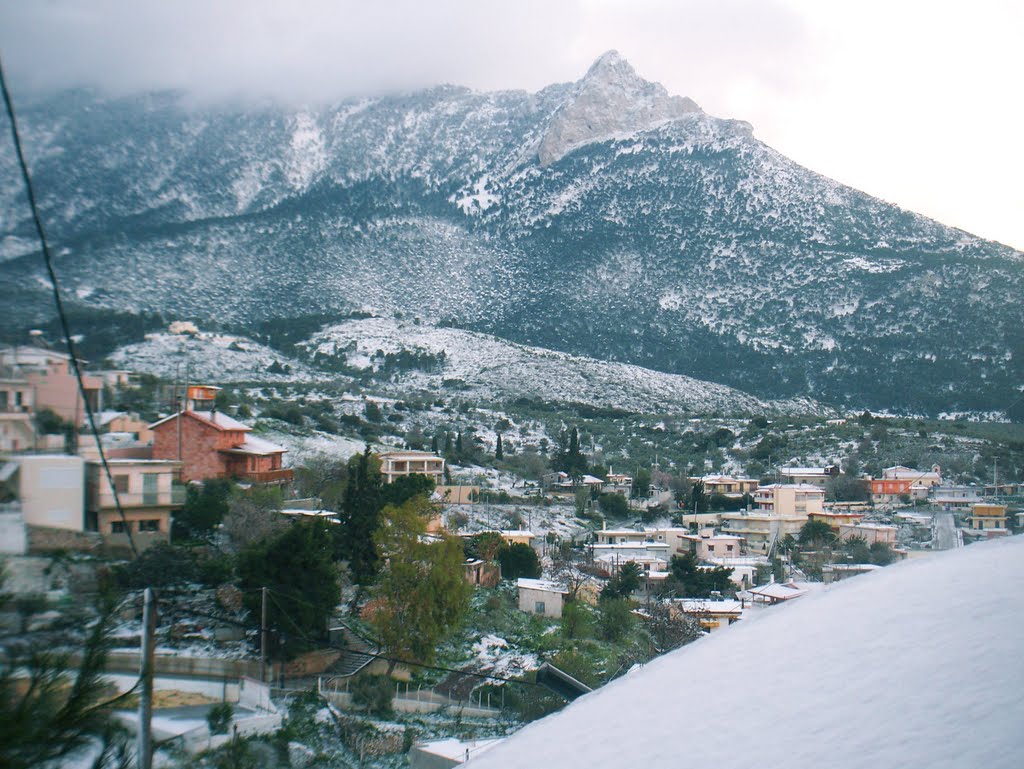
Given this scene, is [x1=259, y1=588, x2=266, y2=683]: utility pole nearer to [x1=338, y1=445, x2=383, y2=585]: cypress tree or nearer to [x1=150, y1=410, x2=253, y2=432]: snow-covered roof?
[x1=338, y1=445, x2=383, y2=585]: cypress tree

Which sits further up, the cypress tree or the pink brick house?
the pink brick house

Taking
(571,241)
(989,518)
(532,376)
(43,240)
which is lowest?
(989,518)

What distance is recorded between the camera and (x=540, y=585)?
17.1m

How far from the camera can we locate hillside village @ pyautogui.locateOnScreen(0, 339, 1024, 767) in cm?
374

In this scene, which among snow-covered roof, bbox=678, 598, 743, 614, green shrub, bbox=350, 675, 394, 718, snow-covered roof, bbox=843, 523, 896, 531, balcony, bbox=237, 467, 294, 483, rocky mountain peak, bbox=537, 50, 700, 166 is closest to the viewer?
green shrub, bbox=350, 675, 394, 718

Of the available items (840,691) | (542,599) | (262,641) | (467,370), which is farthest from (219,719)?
(467,370)

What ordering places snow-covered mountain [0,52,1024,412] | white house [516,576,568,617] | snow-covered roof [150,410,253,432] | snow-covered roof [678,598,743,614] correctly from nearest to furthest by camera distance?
snow-covered roof [678,598,743,614] → white house [516,576,568,617] → snow-covered roof [150,410,253,432] → snow-covered mountain [0,52,1024,412]

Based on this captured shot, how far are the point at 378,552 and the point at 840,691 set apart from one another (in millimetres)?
12031

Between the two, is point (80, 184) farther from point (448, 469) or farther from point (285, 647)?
point (285, 647)

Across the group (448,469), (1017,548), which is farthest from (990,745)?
(448,469)

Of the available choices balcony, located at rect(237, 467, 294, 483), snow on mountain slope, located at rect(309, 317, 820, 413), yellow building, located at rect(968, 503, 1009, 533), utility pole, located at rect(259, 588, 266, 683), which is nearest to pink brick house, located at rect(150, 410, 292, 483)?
balcony, located at rect(237, 467, 294, 483)

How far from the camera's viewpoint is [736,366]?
54688 millimetres

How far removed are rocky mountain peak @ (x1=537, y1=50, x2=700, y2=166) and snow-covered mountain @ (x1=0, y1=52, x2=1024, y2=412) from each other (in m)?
0.26

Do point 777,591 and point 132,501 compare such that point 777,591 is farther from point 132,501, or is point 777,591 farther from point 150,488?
point 132,501
